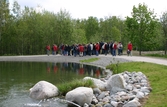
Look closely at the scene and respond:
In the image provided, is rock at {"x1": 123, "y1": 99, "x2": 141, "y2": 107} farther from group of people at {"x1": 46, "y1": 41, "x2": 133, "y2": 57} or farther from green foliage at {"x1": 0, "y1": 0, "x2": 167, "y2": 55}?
green foliage at {"x1": 0, "y1": 0, "x2": 167, "y2": 55}

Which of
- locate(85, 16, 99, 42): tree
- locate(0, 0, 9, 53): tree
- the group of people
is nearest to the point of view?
the group of people

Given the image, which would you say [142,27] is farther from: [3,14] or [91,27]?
[91,27]

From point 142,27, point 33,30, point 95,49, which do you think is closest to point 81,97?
point 95,49

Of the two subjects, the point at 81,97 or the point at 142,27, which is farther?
the point at 142,27

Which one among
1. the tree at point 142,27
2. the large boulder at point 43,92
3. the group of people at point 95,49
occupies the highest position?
the tree at point 142,27

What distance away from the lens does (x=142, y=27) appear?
4488cm

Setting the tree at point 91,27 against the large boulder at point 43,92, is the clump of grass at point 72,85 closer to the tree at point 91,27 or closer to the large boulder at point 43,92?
the large boulder at point 43,92

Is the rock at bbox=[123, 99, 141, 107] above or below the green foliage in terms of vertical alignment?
below

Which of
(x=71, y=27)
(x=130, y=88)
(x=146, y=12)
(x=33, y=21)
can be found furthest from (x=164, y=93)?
(x=33, y=21)

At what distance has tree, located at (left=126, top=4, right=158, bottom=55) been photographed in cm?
4435

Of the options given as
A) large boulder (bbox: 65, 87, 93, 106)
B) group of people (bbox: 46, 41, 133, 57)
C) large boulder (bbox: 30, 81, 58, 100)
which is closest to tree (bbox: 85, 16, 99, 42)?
group of people (bbox: 46, 41, 133, 57)

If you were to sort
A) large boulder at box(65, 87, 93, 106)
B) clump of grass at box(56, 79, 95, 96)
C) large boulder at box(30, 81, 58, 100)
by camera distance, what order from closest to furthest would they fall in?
large boulder at box(65, 87, 93, 106) → large boulder at box(30, 81, 58, 100) → clump of grass at box(56, 79, 95, 96)

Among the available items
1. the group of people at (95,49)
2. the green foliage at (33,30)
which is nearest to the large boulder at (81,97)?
the group of people at (95,49)

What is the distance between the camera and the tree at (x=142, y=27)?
44.3m
